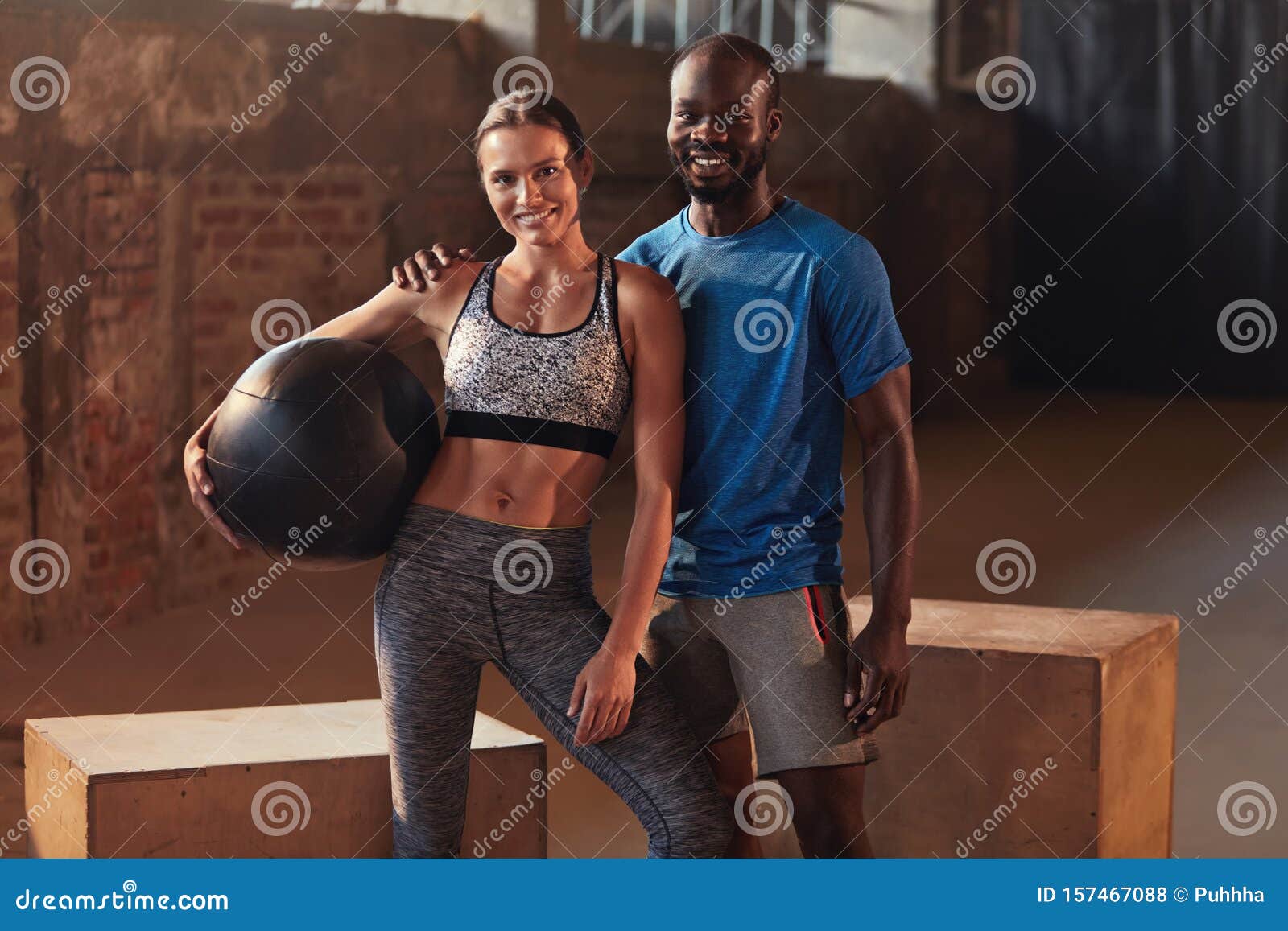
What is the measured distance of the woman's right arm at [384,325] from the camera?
2404 millimetres

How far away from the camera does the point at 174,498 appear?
5.66 meters

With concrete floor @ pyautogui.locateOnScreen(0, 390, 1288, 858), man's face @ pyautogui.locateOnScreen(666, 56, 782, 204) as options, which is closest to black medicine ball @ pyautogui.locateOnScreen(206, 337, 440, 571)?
man's face @ pyautogui.locateOnScreen(666, 56, 782, 204)

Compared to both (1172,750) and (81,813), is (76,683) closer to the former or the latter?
(81,813)

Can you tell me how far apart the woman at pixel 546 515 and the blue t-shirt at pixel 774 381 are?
4.1 inches

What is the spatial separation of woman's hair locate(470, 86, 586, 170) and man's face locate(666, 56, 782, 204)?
5.7 inches

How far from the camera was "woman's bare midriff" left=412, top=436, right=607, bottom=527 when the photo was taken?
2270 mm

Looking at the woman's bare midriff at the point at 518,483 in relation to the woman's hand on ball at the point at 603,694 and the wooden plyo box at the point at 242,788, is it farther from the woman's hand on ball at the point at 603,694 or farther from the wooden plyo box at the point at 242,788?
the wooden plyo box at the point at 242,788

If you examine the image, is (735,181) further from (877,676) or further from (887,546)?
(877,676)

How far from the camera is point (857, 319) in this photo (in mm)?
2324

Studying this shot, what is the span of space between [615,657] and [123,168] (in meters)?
3.78

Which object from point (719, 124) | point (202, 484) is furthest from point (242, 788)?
point (719, 124)

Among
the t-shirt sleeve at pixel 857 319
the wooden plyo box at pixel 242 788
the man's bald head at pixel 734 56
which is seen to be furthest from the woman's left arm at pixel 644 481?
the wooden plyo box at pixel 242 788

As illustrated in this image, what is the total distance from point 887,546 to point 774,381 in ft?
0.99

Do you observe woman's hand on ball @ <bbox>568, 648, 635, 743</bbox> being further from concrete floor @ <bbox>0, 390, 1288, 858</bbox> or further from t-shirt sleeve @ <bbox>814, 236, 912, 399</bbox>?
concrete floor @ <bbox>0, 390, 1288, 858</bbox>
